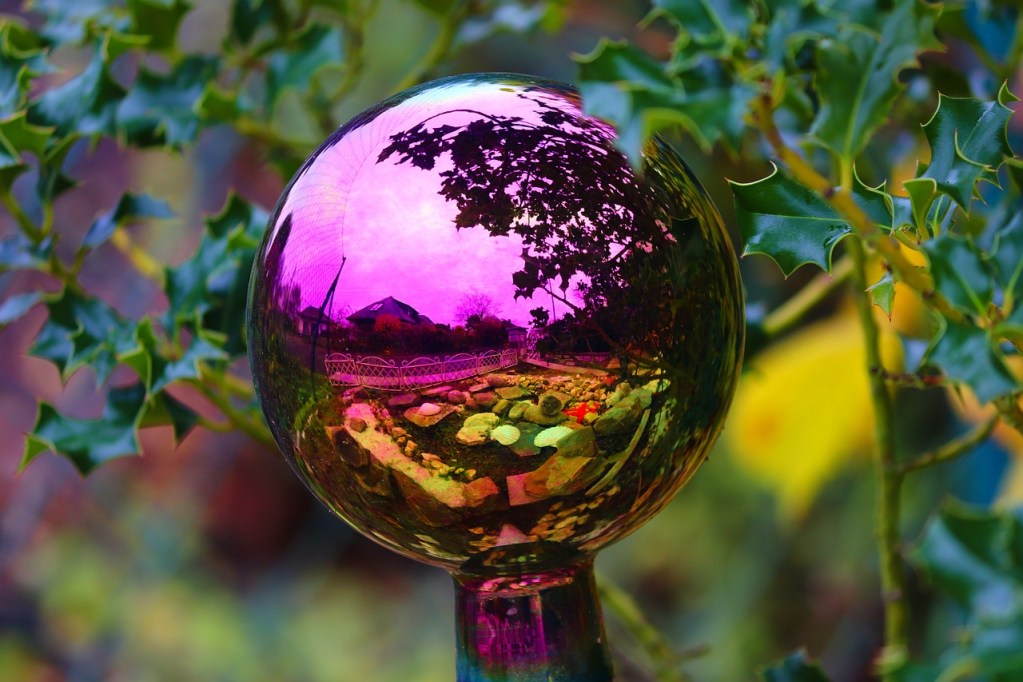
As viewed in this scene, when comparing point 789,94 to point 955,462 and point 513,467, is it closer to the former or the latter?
point 513,467

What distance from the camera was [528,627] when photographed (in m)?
0.56

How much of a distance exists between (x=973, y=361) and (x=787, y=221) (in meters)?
0.12

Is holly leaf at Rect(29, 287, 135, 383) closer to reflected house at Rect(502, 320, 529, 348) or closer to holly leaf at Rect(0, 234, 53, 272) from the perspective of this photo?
holly leaf at Rect(0, 234, 53, 272)

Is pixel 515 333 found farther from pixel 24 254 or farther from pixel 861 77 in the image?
pixel 24 254

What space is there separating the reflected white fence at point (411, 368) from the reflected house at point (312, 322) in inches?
0.5

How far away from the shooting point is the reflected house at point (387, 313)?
1.49ft

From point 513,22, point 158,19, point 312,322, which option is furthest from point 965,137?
point 158,19

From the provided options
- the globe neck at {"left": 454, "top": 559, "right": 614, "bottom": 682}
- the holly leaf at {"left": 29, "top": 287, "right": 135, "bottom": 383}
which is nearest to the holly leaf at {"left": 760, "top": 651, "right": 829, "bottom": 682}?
the globe neck at {"left": 454, "top": 559, "right": 614, "bottom": 682}

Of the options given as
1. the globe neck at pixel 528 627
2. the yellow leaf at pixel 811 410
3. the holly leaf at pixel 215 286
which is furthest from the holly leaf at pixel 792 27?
the yellow leaf at pixel 811 410

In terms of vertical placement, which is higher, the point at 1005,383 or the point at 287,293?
the point at 1005,383

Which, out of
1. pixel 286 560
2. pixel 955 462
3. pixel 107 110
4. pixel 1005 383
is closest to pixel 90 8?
pixel 107 110

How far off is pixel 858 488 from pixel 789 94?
117cm

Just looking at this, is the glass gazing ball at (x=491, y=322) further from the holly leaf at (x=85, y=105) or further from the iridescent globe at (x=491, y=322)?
the holly leaf at (x=85, y=105)

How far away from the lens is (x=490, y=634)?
0.57m
